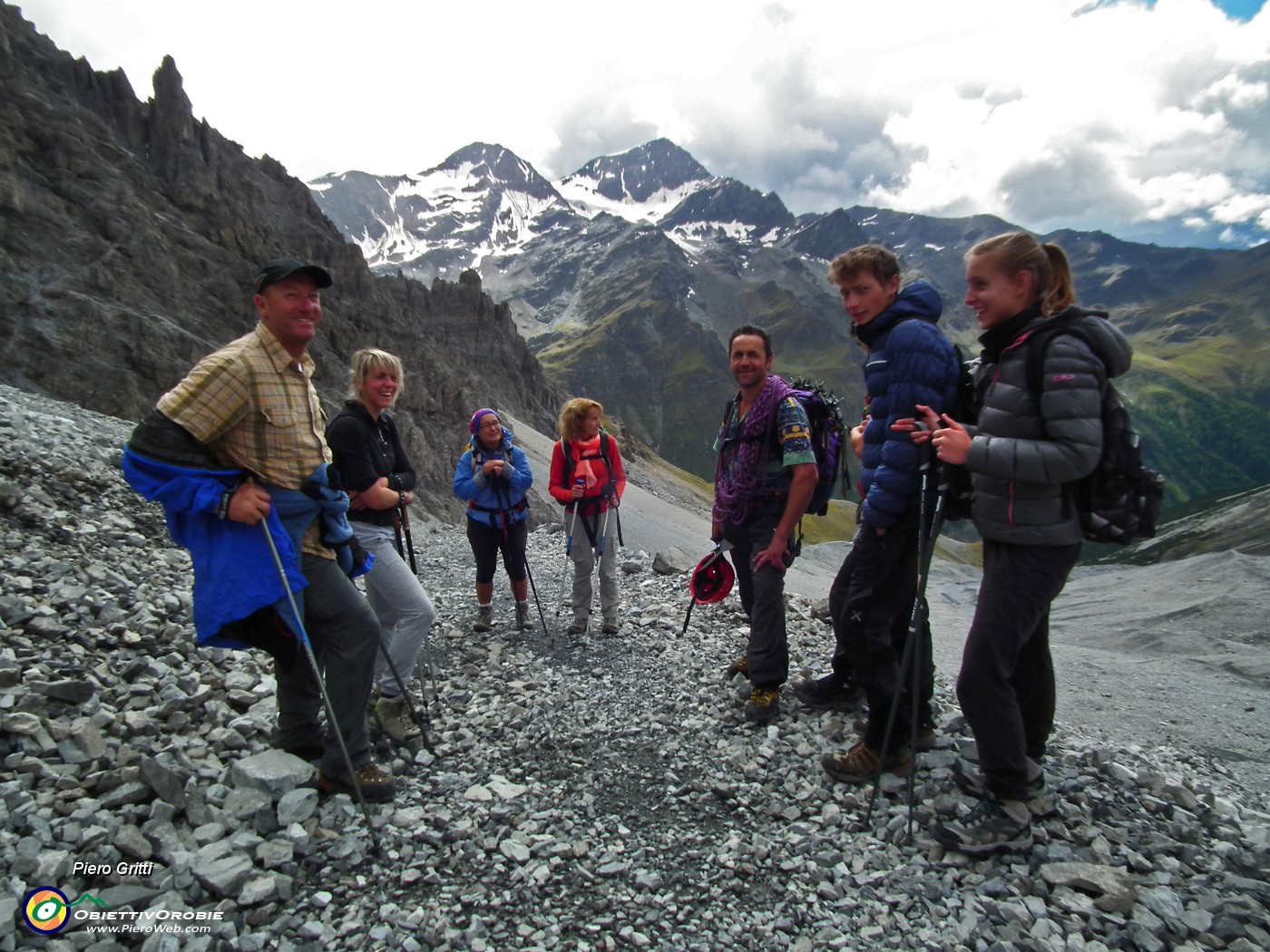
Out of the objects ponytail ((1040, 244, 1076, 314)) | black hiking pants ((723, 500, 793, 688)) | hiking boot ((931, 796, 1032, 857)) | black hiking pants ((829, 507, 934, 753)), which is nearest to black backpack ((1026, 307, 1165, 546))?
ponytail ((1040, 244, 1076, 314))

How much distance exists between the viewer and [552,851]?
5.04 metres

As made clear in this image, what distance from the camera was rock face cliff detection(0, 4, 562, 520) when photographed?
109 ft

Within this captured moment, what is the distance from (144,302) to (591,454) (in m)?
40.7

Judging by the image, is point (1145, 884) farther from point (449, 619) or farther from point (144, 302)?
point (144, 302)

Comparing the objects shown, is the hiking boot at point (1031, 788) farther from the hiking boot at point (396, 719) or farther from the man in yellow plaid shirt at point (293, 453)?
the hiking boot at point (396, 719)

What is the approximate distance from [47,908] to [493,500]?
675 centimetres

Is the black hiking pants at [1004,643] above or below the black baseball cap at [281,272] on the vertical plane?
below

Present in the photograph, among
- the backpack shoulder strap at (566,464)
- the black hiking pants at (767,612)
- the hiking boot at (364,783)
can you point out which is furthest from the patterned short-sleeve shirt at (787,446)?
the hiking boot at (364,783)

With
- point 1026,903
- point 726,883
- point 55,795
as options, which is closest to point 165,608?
point 55,795

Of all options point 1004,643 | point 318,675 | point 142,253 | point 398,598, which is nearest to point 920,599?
point 1004,643

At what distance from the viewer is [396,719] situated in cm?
658

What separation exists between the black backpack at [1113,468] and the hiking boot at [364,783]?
18.9 feet

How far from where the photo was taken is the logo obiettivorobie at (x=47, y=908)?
369cm

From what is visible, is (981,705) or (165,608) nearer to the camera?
(981,705)
